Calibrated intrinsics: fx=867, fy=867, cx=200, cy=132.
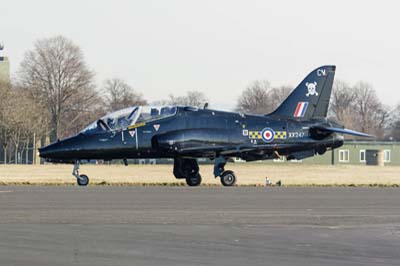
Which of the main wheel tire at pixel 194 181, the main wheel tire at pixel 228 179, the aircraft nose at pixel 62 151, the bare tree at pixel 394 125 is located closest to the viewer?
the aircraft nose at pixel 62 151

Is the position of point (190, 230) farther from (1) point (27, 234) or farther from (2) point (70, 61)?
(2) point (70, 61)

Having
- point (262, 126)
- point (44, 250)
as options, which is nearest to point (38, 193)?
point (262, 126)

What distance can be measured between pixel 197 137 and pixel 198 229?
14.2 m

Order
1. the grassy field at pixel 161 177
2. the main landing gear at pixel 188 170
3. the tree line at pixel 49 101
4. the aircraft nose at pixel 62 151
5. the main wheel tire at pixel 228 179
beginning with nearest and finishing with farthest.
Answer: the aircraft nose at pixel 62 151 < the main wheel tire at pixel 228 179 < the main landing gear at pixel 188 170 < the grassy field at pixel 161 177 < the tree line at pixel 49 101

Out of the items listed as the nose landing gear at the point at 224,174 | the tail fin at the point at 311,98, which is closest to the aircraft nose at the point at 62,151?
the nose landing gear at the point at 224,174

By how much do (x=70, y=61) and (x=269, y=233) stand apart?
2791 inches

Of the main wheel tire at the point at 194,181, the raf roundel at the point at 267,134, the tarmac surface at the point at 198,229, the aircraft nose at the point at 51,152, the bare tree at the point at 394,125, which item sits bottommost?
the tarmac surface at the point at 198,229

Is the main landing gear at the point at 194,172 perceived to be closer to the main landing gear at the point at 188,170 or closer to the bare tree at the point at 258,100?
the main landing gear at the point at 188,170

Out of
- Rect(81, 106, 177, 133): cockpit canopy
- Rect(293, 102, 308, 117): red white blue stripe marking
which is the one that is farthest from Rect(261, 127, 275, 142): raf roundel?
Rect(81, 106, 177, 133): cockpit canopy

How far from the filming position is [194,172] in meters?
28.7

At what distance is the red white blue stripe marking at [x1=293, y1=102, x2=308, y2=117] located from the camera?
98.6ft

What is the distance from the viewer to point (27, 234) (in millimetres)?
13117

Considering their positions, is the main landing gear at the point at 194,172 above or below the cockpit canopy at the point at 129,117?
below

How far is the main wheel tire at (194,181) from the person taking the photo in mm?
28469
